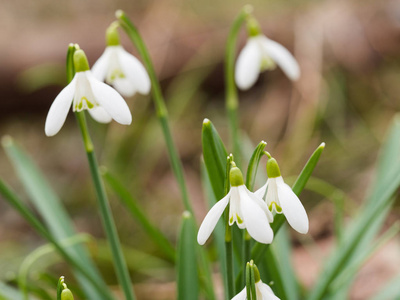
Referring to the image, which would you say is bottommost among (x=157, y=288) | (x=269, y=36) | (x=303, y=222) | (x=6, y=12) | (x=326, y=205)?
(x=303, y=222)

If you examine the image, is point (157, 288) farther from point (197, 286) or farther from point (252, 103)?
point (252, 103)

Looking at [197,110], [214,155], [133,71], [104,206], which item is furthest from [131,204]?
[197,110]

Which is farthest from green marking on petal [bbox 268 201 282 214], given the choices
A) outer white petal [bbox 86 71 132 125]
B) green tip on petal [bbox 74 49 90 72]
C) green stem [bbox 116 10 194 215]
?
green stem [bbox 116 10 194 215]

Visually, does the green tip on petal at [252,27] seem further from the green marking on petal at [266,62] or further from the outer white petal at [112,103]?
the outer white petal at [112,103]

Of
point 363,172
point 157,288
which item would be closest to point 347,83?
point 363,172

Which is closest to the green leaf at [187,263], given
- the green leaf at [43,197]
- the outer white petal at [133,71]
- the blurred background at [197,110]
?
the outer white petal at [133,71]

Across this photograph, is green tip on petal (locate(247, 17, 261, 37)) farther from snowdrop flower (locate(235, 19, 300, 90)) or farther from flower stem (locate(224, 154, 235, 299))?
flower stem (locate(224, 154, 235, 299))
